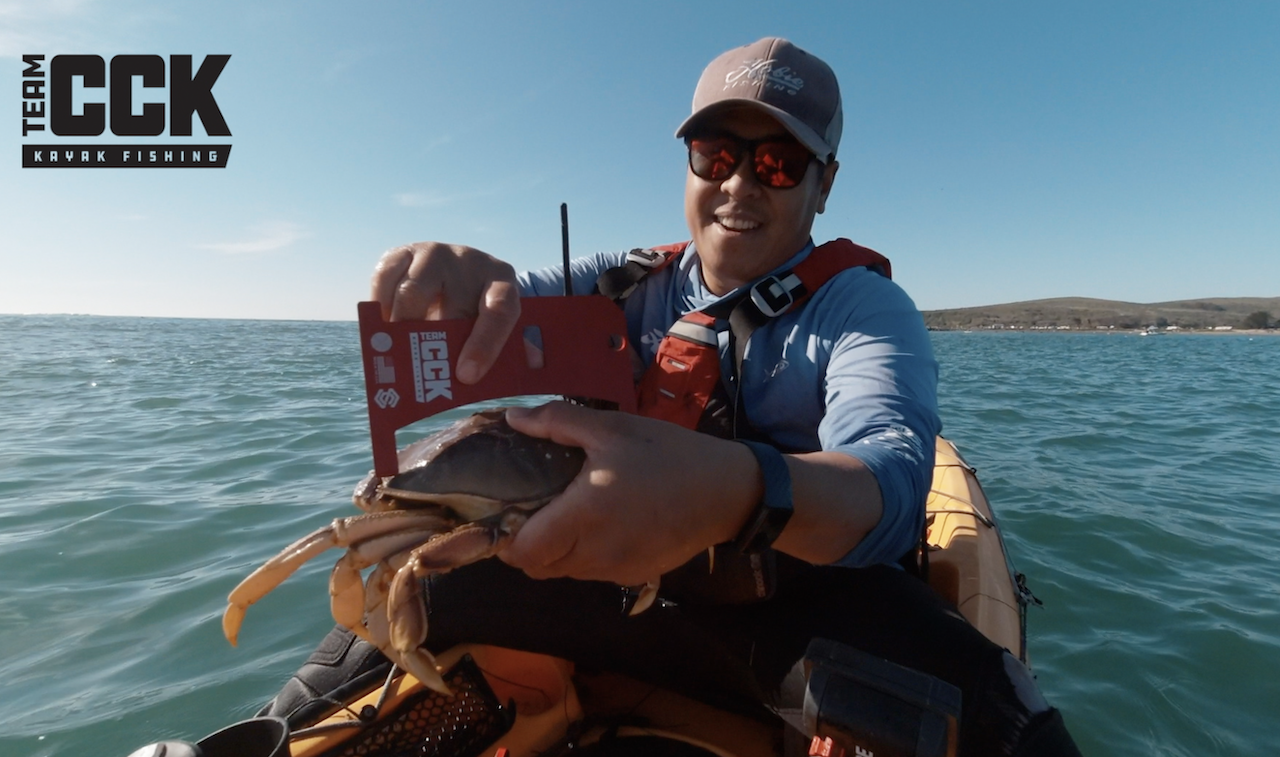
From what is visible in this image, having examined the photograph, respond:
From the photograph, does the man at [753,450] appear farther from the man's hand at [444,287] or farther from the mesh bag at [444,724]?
the mesh bag at [444,724]

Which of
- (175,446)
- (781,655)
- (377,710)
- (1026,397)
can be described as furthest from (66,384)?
(1026,397)

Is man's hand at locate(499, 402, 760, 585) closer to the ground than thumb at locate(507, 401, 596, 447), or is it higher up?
closer to the ground

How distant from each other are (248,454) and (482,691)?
751 cm

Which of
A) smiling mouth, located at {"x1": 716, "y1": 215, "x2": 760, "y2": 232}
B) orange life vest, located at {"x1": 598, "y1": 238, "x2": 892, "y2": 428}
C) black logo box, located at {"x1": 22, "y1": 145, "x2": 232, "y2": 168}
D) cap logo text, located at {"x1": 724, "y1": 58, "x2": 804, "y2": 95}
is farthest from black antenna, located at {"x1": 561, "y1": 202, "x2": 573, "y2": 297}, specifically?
black logo box, located at {"x1": 22, "y1": 145, "x2": 232, "y2": 168}

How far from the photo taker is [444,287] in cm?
186

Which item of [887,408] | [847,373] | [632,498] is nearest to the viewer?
[632,498]

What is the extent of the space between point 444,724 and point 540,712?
1.27 feet

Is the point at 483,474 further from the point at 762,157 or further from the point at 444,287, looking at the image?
the point at 762,157

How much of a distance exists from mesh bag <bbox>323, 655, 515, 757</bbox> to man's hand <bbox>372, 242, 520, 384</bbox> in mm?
1314

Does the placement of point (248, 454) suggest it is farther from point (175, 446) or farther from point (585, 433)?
point (585, 433)

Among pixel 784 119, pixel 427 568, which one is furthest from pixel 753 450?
pixel 784 119

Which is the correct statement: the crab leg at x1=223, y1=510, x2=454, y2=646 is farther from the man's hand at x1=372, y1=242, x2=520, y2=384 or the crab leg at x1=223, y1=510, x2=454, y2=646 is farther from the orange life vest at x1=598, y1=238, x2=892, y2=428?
the orange life vest at x1=598, y1=238, x2=892, y2=428

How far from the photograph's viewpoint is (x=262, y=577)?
163cm

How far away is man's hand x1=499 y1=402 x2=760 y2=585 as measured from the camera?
118cm
